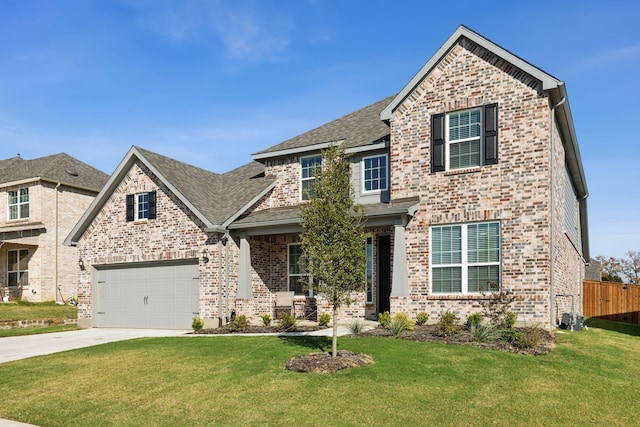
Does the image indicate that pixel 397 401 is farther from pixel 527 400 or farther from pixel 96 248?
pixel 96 248

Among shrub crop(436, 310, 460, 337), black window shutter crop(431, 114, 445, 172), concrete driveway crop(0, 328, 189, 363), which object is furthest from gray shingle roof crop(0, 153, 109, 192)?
shrub crop(436, 310, 460, 337)

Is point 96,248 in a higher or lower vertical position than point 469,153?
lower

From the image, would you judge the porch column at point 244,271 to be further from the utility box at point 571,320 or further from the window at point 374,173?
the utility box at point 571,320

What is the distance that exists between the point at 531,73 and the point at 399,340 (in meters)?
7.78

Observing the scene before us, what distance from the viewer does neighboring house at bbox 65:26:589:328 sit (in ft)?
48.7

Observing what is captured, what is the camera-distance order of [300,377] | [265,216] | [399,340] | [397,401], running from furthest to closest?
[265,216]
[399,340]
[300,377]
[397,401]

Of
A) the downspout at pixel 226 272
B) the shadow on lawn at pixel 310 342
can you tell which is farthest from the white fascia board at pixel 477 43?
the shadow on lawn at pixel 310 342

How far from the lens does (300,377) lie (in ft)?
33.0

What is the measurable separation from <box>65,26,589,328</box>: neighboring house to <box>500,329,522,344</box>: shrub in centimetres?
204

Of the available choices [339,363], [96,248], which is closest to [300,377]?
[339,363]

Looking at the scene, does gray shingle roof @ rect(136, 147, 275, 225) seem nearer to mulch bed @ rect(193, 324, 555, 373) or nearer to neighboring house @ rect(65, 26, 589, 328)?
neighboring house @ rect(65, 26, 589, 328)

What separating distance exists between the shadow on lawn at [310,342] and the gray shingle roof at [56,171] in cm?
2103

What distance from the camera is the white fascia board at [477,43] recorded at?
14.6 m

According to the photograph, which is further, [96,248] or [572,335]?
[96,248]
